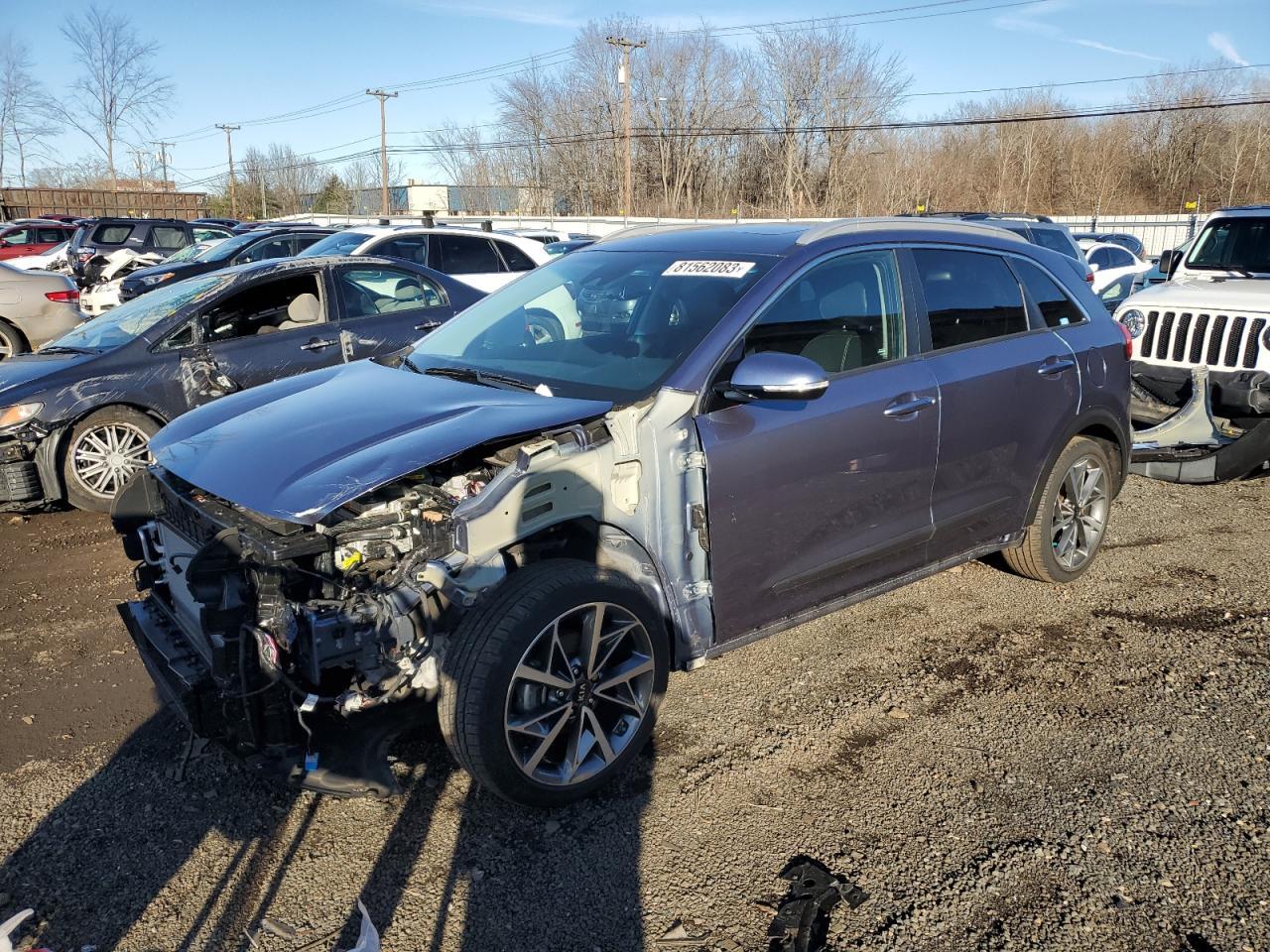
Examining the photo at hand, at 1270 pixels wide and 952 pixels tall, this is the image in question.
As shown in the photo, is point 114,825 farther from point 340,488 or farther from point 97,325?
point 97,325

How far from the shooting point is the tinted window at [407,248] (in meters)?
11.5

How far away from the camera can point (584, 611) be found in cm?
309

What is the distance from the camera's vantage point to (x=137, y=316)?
7.04 metres

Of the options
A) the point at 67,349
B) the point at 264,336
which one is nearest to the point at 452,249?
the point at 264,336

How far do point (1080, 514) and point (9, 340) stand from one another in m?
11.9

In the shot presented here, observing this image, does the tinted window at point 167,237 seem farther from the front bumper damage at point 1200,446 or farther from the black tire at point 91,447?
the front bumper damage at point 1200,446

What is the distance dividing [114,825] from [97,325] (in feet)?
17.1

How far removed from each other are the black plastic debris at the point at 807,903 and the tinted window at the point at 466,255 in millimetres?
9995

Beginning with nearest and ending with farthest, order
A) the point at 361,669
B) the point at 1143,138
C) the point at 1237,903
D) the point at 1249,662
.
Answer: the point at 1237,903
the point at 361,669
the point at 1249,662
the point at 1143,138

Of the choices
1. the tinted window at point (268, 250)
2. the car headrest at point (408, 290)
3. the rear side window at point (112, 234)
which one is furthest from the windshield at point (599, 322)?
the rear side window at point (112, 234)

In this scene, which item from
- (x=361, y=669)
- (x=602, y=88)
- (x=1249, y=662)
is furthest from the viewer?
(x=602, y=88)

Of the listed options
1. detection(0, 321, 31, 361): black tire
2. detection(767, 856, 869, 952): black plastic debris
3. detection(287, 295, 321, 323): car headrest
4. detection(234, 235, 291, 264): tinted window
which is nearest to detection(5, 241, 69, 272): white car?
detection(234, 235, 291, 264): tinted window

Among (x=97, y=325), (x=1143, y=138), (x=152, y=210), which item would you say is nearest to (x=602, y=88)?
(x=152, y=210)

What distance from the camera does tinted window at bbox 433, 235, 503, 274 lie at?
1185 cm
